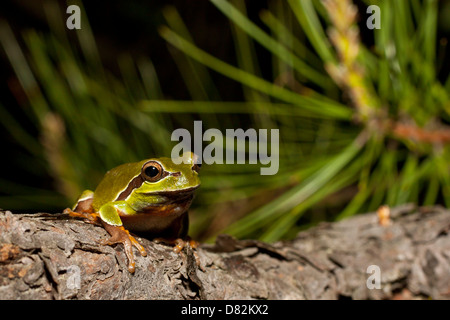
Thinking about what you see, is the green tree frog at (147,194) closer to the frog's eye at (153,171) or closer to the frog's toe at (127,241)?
the frog's eye at (153,171)

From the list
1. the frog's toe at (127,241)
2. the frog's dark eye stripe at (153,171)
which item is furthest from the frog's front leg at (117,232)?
the frog's dark eye stripe at (153,171)

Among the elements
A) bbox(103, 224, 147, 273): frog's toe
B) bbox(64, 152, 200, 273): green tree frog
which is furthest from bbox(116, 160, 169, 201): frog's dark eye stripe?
bbox(103, 224, 147, 273): frog's toe

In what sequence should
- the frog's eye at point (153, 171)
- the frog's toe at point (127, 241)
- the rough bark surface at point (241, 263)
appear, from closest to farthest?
the rough bark surface at point (241, 263), the frog's toe at point (127, 241), the frog's eye at point (153, 171)

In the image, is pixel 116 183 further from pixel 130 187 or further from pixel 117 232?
pixel 117 232

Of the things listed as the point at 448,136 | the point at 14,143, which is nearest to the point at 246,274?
the point at 448,136

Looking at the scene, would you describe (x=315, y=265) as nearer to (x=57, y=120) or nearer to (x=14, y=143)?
(x=57, y=120)

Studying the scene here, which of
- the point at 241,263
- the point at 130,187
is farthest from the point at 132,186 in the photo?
the point at 241,263

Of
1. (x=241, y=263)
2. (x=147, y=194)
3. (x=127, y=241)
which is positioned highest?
(x=147, y=194)

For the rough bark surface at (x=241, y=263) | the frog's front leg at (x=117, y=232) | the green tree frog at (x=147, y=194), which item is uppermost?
the green tree frog at (x=147, y=194)
